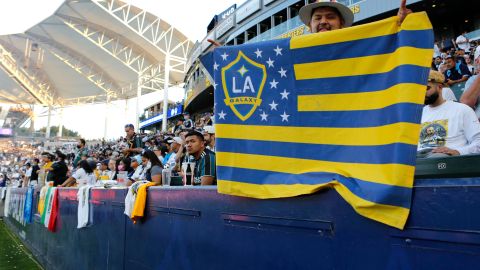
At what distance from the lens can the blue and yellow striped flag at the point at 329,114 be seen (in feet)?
5.40

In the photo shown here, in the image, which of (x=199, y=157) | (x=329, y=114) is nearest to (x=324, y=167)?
(x=329, y=114)

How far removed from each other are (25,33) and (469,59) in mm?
53352

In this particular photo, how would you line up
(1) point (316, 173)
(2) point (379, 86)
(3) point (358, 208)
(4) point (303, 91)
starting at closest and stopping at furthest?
(3) point (358, 208)
(2) point (379, 86)
(1) point (316, 173)
(4) point (303, 91)

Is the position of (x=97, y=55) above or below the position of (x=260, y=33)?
above

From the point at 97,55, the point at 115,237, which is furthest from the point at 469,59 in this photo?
the point at 97,55

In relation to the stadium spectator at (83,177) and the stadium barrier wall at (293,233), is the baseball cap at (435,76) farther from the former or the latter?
the stadium spectator at (83,177)

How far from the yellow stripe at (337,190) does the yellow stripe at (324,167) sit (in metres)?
0.08

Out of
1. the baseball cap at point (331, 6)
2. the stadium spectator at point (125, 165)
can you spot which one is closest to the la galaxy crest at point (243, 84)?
the baseball cap at point (331, 6)

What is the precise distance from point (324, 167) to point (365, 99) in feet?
1.19

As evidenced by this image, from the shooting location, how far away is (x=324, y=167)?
6.22ft

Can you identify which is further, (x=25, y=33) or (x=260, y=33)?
(x=25, y=33)

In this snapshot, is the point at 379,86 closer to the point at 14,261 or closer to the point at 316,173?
the point at 316,173

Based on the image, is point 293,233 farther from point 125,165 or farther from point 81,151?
point 81,151

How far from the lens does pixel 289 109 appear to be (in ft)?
6.86
